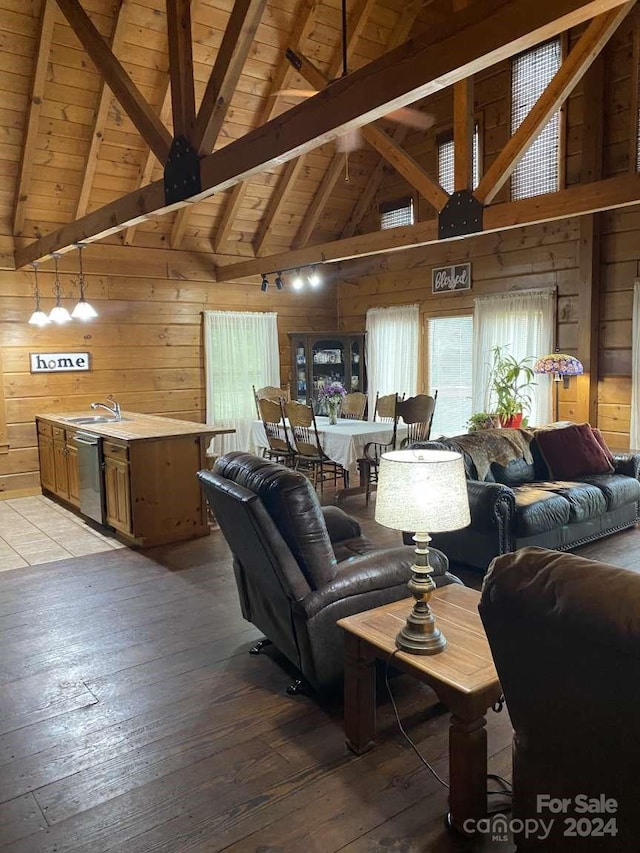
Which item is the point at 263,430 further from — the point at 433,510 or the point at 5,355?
the point at 433,510

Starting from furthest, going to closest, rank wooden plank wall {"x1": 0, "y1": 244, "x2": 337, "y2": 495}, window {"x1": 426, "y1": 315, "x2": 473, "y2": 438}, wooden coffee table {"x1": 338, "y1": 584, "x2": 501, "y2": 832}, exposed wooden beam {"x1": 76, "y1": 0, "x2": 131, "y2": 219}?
window {"x1": 426, "y1": 315, "x2": 473, "y2": 438}
wooden plank wall {"x1": 0, "y1": 244, "x2": 337, "y2": 495}
exposed wooden beam {"x1": 76, "y1": 0, "x2": 131, "y2": 219}
wooden coffee table {"x1": 338, "y1": 584, "x2": 501, "y2": 832}

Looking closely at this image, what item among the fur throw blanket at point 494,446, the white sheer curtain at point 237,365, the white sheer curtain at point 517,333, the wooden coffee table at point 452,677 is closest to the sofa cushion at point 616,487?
the fur throw blanket at point 494,446

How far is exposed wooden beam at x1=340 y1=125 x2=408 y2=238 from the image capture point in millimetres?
8070

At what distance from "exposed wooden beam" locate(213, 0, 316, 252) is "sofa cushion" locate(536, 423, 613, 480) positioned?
370 cm

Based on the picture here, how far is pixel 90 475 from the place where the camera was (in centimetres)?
545

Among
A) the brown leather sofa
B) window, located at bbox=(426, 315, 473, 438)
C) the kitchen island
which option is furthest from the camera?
window, located at bbox=(426, 315, 473, 438)

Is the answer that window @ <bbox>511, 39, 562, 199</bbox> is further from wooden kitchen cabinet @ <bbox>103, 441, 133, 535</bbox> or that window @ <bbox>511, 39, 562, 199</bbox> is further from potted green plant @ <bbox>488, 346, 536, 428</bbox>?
wooden kitchen cabinet @ <bbox>103, 441, 133, 535</bbox>

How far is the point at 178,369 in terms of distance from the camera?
8117 mm

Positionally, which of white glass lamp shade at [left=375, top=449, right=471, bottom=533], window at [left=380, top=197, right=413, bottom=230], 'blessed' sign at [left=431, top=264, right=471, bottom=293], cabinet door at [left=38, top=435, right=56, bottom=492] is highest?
window at [left=380, top=197, right=413, bottom=230]

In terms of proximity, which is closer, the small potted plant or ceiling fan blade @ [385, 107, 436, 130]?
the small potted plant

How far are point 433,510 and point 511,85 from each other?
20.8ft

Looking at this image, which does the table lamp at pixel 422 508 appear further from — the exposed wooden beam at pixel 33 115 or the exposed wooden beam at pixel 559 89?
the exposed wooden beam at pixel 33 115

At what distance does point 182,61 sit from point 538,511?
3614 millimetres

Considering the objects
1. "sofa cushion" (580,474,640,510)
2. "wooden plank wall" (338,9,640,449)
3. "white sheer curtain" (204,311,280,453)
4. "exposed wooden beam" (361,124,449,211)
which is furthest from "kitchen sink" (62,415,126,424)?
"sofa cushion" (580,474,640,510)
